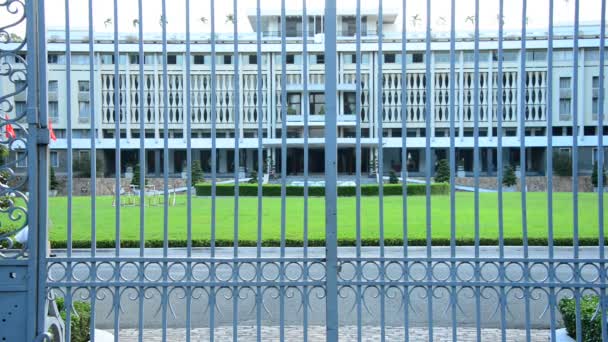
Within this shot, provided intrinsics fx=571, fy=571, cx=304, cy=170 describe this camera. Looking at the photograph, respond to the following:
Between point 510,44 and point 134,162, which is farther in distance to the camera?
point 134,162

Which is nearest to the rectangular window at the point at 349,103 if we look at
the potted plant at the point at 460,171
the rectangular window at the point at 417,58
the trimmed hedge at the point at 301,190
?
the rectangular window at the point at 417,58

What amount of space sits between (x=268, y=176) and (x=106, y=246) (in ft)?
80.0

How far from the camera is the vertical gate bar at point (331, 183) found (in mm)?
3908

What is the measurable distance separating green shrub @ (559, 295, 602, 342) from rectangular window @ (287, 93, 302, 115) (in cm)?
3359

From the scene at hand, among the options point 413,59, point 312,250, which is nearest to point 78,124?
point 413,59

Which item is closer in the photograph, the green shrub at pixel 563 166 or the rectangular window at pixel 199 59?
the green shrub at pixel 563 166

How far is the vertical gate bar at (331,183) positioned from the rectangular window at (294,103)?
34416mm

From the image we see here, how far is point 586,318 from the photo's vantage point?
4688 mm

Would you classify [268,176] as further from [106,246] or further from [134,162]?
[106,246]

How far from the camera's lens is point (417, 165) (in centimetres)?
3959

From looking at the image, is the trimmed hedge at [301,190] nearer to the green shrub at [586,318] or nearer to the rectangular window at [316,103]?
the rectangular window at [316,103]

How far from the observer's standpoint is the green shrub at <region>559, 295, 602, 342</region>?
4.46 meters

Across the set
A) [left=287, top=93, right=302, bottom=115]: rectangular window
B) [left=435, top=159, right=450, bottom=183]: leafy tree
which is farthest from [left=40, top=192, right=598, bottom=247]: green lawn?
[left=287, top=93, right=302, bottom=115]: rectangular window

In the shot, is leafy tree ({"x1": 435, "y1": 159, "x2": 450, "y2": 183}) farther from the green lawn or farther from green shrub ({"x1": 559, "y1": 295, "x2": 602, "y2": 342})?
green shrub ({"x1": 559, "y1": 295, "x2": 602, "y2": 342})
